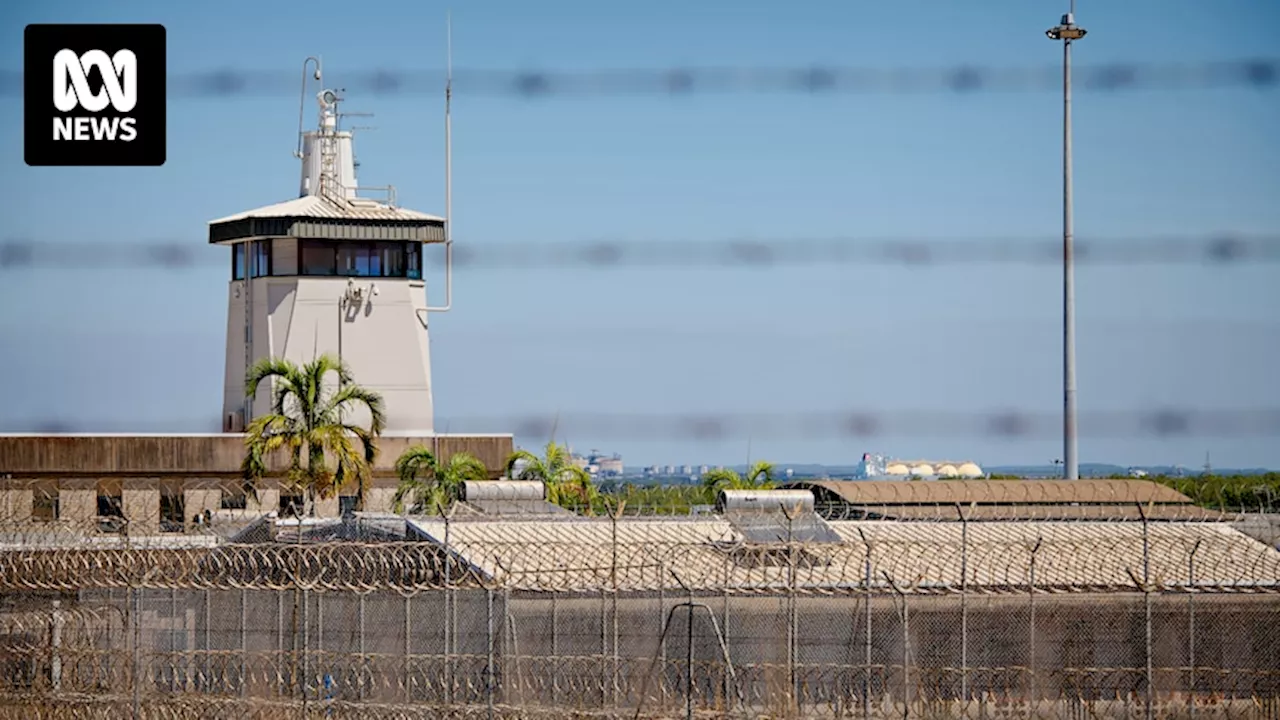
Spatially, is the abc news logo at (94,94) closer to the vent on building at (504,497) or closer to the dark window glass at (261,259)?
the vent on building at (504,497)

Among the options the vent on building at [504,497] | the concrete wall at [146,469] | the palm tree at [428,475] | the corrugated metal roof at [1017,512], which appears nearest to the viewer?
the corrugated metal roof at [1017,512]

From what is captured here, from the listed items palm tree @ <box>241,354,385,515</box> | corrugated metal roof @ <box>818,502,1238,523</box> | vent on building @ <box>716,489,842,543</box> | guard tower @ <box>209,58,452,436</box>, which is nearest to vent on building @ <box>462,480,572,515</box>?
vent on building @ <box>716,489,842,543</box>

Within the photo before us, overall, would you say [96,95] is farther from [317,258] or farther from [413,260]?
[413,260]

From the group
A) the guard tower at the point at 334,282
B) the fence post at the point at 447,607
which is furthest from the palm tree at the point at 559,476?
the fence post at the point at 447,607

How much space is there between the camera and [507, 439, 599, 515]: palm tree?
49.4 meters

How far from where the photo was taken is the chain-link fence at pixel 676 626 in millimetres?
21906

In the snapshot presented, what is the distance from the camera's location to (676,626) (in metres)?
26.8

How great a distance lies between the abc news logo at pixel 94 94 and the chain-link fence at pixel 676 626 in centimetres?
674

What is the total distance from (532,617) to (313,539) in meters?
3.86

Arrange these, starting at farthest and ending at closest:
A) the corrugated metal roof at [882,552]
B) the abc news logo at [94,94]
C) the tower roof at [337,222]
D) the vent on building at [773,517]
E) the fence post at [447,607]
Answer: the tower roof at [337,222] < the vent on building at [773,517] < the corrugated metal roof at [882,552] < the fence post at [447,607] < the abc news logo at [94,94]

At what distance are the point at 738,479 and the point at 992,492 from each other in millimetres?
16190

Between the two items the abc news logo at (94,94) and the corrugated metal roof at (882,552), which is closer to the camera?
the abc news logo at (94,94)

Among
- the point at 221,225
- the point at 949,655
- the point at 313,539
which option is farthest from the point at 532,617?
the point at 221,225

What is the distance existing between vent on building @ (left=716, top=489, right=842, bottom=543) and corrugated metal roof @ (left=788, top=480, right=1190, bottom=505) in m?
5.03
